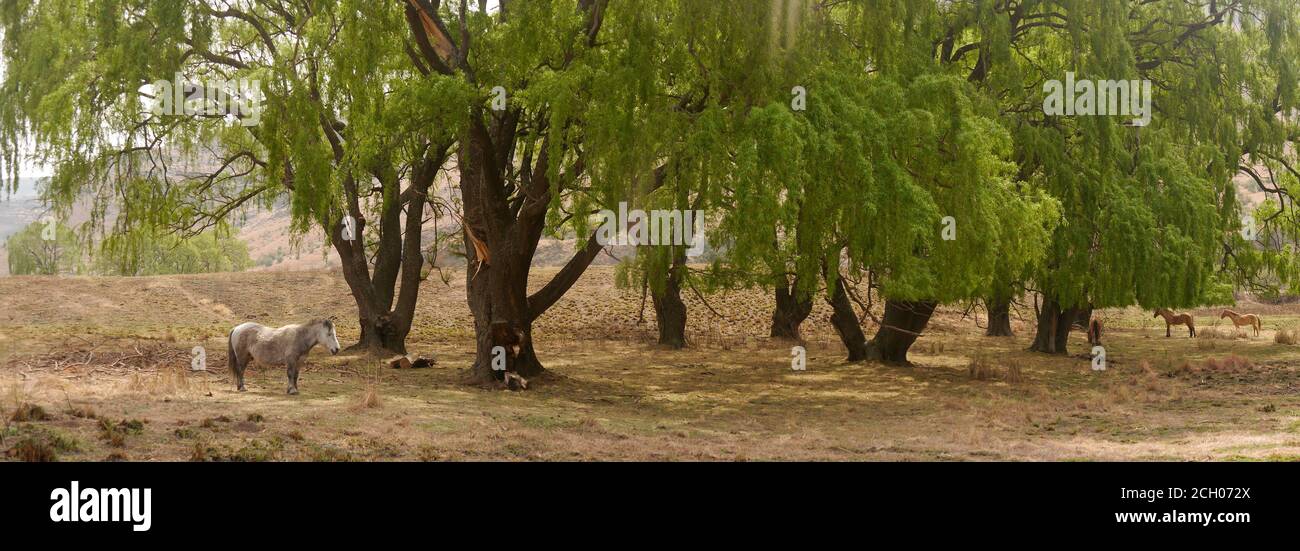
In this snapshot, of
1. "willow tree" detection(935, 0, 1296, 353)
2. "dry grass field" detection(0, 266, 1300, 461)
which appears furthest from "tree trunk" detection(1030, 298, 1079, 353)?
"willow tree" detection(935, 0, 1296, 353)

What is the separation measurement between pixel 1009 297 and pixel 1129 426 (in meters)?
9.71

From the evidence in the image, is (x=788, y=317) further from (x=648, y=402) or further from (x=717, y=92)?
(x=717, y=92)

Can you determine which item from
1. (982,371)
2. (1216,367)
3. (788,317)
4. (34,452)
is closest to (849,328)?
(982,371)

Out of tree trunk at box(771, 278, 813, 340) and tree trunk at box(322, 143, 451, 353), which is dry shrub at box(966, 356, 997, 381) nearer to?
tree trunk at box(771, 278, 813, 340)

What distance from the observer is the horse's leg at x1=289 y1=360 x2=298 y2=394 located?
14.0m

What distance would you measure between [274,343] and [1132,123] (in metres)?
16.5

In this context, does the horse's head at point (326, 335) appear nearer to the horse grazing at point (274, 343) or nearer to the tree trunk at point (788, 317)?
the horse grazing at point (274, 343)

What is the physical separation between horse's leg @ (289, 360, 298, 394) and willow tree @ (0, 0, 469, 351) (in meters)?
2.85

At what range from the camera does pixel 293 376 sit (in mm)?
14250

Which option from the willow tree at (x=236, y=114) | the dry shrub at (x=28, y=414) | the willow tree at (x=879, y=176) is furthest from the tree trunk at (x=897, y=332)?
the dry shrub at (x=28, y=414)

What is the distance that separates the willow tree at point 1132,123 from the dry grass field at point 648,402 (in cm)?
205

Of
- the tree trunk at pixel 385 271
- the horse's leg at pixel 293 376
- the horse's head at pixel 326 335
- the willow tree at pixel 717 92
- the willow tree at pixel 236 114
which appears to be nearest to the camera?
the horse's head at pixel 326 335

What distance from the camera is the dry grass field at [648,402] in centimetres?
1107

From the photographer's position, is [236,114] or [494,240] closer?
[494,240]
